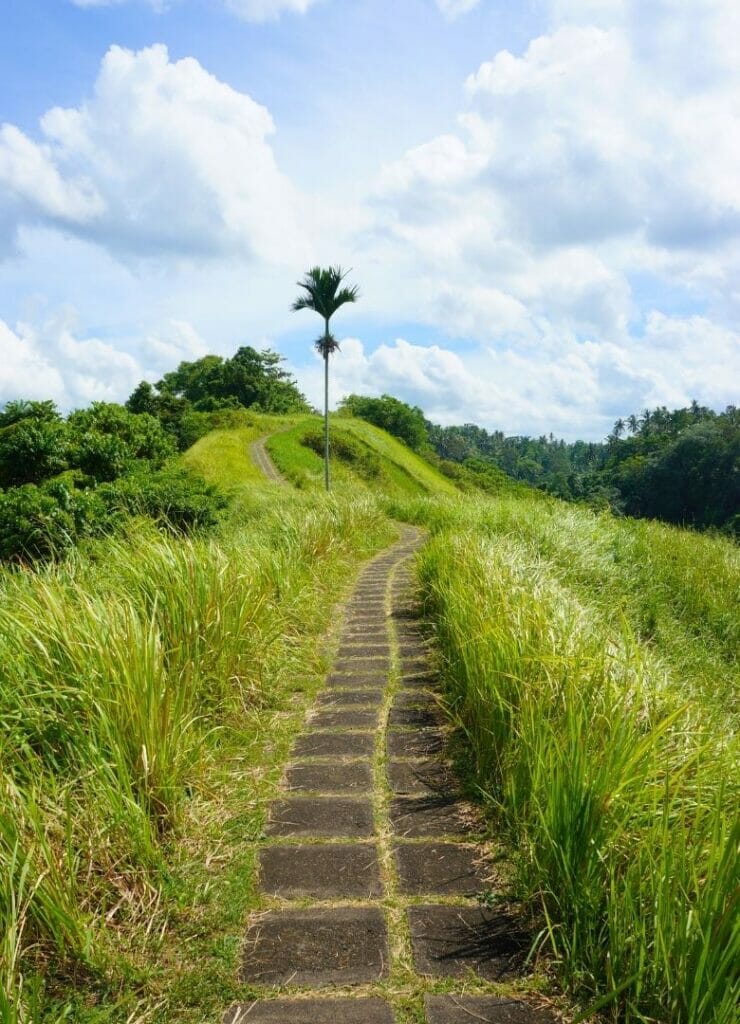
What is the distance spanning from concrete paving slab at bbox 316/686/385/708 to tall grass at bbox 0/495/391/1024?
304 mm

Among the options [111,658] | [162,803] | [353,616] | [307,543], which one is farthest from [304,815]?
[307,543]

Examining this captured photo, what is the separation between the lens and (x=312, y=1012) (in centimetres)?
167

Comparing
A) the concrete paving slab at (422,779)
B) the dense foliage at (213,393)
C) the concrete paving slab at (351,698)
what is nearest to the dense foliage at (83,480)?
the concrete paving slab at (351,698)

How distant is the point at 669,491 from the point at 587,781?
61.3 m

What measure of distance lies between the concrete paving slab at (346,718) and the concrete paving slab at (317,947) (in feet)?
4.71

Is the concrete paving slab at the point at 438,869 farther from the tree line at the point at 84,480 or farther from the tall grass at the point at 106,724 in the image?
the tree line at the point at 84,480

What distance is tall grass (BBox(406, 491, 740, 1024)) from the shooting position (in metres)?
1.56

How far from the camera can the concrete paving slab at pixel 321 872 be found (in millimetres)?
2154

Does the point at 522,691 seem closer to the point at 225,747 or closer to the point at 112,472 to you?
the point at 225,747

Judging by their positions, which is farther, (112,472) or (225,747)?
(112,472)

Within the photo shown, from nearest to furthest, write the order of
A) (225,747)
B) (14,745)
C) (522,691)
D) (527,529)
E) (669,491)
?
(14,745) < (522,691) < (225,747) < (527,529) < (669,491)

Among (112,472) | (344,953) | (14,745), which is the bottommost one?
(344,953)

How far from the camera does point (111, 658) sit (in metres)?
2.60

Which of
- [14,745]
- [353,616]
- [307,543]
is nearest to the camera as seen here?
[14,745]
